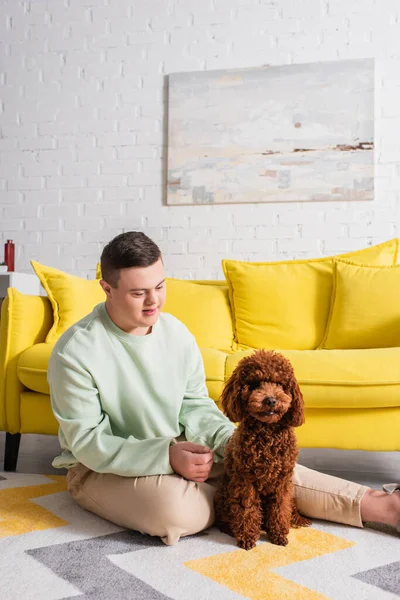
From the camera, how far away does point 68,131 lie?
3.98 meters

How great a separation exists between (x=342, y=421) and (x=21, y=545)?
117 centimetres

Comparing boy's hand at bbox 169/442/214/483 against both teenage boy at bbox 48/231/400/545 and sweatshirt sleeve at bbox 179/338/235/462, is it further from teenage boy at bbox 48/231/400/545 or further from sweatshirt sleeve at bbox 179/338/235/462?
sweatshirt sleeve at bbox 179/338/235/462

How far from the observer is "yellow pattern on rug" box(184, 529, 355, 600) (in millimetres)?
1337

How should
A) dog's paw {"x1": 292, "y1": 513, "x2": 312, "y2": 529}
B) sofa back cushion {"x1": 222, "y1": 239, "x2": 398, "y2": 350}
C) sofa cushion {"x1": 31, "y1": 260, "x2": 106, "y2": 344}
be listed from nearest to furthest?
dog's paw {"x1": 292, "y1": 513, "x2": 312, "y2": 529} < sofa cushion {"x1": 31, "y1": 260, "x2": 106, "y2": 344} < sofa back cushion {"x1": 222, "y1": 239, "x2": 398, "y2": 350}

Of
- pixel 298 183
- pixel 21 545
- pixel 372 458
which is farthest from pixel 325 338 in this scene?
pixel 21 545

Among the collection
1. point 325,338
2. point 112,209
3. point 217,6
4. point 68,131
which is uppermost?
point 217,6

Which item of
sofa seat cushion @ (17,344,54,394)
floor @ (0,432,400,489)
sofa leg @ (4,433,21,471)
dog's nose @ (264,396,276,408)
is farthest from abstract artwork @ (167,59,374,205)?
dog's nose @ (264,396,276,408)

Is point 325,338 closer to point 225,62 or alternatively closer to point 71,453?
point 71,453

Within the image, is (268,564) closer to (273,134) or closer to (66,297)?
(66,297)

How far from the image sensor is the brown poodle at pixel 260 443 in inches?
60.0

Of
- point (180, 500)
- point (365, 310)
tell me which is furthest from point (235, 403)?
point (365, 310)

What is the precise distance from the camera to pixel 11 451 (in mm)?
2449

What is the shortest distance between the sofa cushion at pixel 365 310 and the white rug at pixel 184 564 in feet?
3.64

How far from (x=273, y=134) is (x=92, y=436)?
2.49 meters
